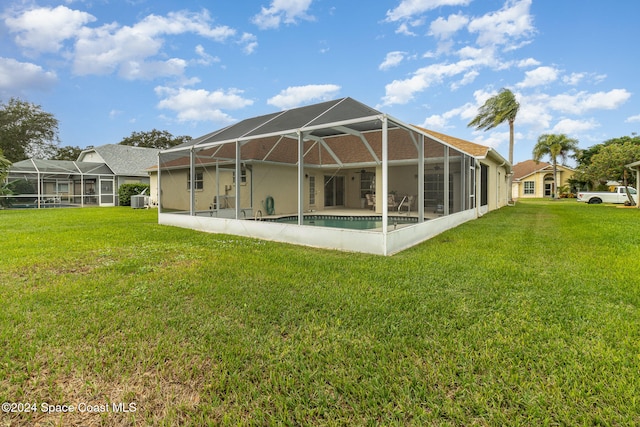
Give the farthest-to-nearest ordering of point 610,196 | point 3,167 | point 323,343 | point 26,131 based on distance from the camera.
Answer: point 26,131 < point 610,196 < point 3,167 < point 323,343

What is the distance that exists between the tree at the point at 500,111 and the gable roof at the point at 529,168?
1383 cm

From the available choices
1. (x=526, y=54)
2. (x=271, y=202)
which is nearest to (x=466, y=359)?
(x=271, y=202)

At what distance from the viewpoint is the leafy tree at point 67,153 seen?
37819 millimetres

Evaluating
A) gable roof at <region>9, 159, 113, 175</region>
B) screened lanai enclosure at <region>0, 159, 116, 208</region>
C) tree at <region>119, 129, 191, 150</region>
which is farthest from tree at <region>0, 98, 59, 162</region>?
gable roof at <region>9, 159, 113, 175</region>

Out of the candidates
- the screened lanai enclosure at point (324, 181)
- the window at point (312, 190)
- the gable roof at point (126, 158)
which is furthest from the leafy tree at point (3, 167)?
the window at point (312, 190)

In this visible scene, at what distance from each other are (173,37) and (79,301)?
13388 millimetres

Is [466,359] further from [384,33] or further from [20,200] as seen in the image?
[20,200]

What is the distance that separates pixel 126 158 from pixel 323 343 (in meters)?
28.2

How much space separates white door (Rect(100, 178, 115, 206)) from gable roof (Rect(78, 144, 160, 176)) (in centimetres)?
98

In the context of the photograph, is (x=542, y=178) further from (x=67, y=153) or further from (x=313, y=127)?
(x=67, y=153)

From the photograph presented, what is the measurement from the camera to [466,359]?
2377 mm

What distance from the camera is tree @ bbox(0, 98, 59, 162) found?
3319 cm

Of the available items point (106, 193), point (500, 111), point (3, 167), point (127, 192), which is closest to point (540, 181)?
point (500, 111)

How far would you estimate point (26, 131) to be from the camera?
34531 mm
